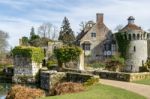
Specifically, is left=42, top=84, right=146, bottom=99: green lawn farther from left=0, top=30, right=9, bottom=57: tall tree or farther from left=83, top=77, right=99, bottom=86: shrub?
left=0, top=30, right=9, bottom=57: tall tree

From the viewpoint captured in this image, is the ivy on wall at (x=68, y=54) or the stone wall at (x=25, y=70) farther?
the ivy on wall at (x=68, y=54)

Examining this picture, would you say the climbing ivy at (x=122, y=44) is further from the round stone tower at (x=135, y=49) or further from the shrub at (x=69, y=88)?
the shrub at (x=69, y=88)

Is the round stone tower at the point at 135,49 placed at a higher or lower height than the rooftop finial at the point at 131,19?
lower

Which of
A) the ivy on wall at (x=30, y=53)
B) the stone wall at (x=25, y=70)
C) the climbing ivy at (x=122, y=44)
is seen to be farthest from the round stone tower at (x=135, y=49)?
the stone wall at (x=25, y=70)

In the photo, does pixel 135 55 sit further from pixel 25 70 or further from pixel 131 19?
pixel 25 70

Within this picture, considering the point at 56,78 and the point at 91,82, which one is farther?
the point at 56,78

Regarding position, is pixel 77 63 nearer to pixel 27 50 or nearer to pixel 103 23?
pixel 27 50

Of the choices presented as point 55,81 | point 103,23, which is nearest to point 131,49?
point 103,23

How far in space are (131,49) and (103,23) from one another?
38.0 feet

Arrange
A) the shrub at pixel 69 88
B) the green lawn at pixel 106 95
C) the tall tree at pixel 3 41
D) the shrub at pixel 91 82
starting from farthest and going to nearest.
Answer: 1. the tall tree at pixel 3 41
2. the shrub at pixel 91 82
3. the shrub at pixel 69 88
4. the green lawn at pixel 106 95

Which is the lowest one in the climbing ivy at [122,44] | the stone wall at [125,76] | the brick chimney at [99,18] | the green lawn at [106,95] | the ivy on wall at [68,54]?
the green lawn at [106,95]

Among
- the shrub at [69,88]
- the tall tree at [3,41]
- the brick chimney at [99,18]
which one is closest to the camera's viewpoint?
the shrub at [69,88]

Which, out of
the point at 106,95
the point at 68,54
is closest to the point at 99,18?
the point at 68,54

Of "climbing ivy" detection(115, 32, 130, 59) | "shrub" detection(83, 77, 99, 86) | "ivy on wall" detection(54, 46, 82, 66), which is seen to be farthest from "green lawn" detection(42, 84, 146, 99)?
"climbing ivy" detection(115, 32, 130, 59)
